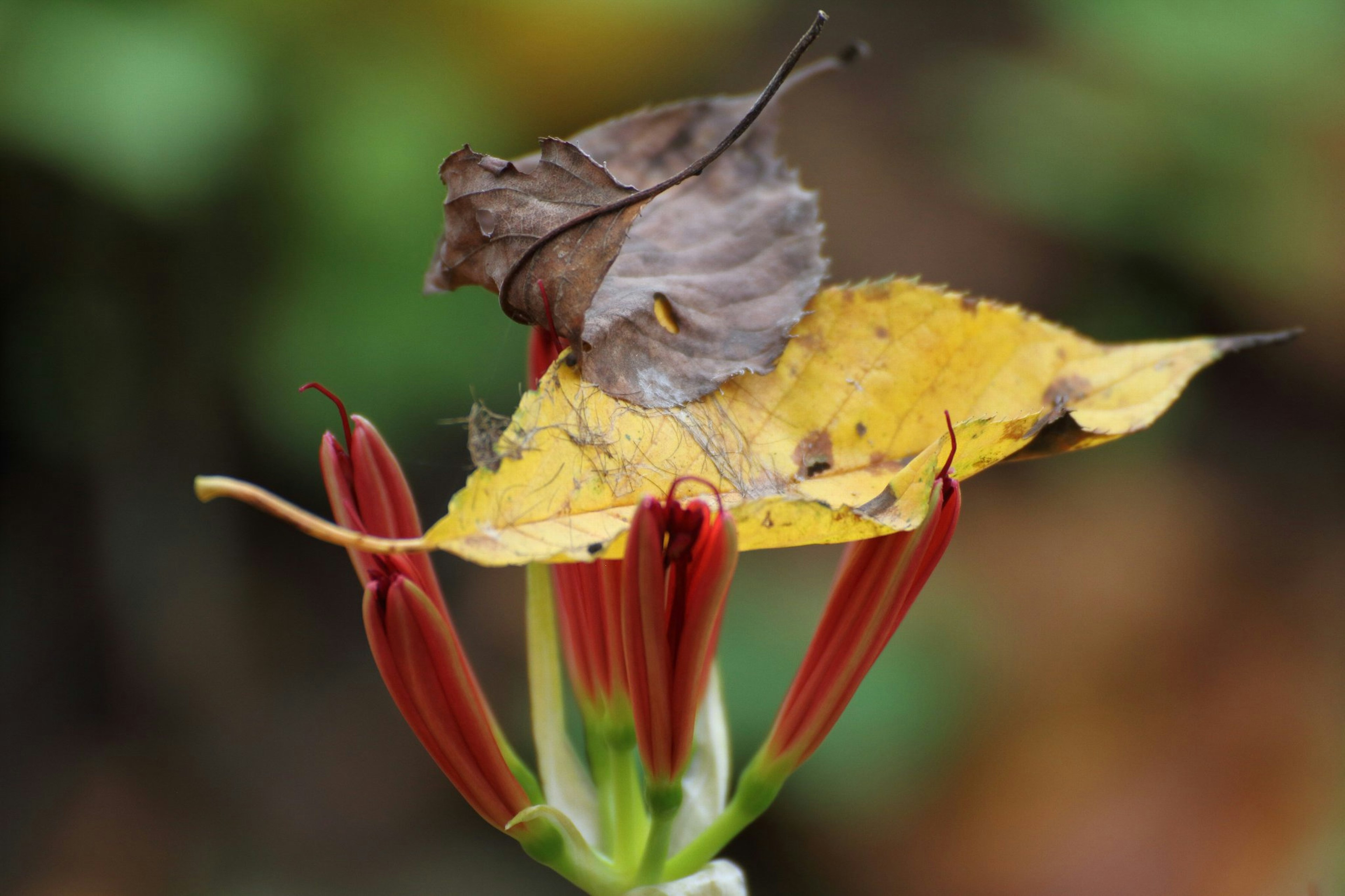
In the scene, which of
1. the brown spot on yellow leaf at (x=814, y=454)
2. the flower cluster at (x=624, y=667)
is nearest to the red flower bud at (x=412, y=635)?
the flower cluster at (x=624, y=667)

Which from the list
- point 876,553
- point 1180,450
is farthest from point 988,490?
point 876,553

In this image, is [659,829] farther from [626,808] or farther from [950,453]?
[950,453]

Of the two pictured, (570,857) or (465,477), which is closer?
(570,857)

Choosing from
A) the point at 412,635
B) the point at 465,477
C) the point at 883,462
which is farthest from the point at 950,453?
the point at 465,477

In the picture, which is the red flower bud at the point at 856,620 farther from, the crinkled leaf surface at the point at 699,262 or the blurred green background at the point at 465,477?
the blurred green background at the point at 465,477

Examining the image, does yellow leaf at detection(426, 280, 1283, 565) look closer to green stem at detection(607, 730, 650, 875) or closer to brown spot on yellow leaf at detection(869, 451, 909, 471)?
brown spot on yellow leaf at detection(869, 451, 909, 471)

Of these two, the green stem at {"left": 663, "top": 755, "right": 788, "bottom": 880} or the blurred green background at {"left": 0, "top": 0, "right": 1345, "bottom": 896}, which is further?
the blurred green background at {"left": 0, "top": 0, "right": 1345, "bottom": 896}

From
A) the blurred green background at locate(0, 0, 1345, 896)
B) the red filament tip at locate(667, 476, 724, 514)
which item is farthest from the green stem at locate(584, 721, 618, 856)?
the blurred green background at locate(0, 0, 1345, 896)
